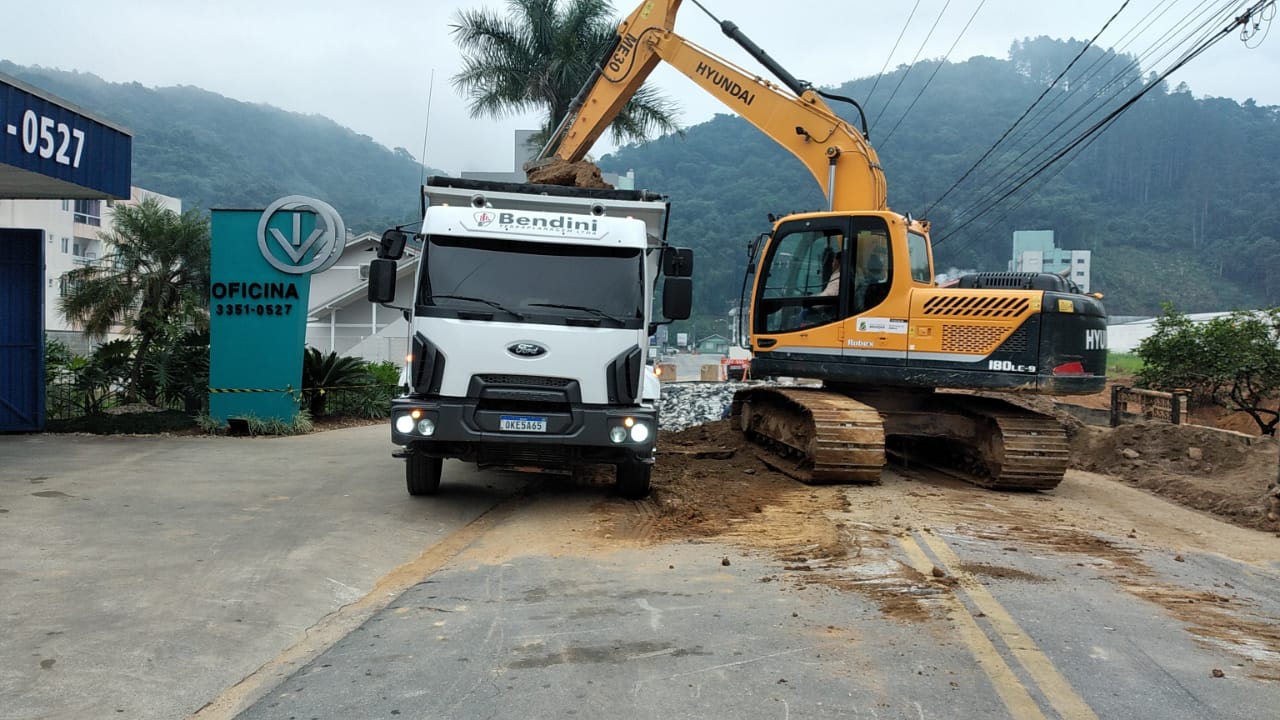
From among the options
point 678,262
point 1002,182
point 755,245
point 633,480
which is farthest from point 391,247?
point 1002,182

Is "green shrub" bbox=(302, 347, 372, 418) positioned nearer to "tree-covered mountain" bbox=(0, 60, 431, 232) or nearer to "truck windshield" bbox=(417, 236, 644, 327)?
"truck windshield" bbox=(417, 236, 644, 327)

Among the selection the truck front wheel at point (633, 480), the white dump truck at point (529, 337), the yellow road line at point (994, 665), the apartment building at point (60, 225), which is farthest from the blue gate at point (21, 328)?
the apartment building at point (60, 225)

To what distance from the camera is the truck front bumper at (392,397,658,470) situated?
29.2 feet

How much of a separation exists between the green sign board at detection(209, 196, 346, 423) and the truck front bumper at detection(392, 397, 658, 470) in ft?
23.7

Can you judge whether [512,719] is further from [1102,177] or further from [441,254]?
[1102,177]

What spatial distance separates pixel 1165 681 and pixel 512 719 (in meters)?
3.08

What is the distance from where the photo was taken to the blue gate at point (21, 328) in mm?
14609

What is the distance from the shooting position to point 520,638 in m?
5.42

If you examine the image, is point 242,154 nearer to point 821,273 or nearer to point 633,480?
point 821,273

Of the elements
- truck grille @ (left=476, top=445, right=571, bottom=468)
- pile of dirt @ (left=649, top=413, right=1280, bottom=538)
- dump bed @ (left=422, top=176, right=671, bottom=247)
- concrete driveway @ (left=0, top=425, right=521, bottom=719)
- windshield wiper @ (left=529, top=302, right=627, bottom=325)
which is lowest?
concrete driveway @ (left=0, top=425, right=521, bottom=719)

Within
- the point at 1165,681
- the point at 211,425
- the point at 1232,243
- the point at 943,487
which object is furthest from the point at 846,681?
the point at 1232,243

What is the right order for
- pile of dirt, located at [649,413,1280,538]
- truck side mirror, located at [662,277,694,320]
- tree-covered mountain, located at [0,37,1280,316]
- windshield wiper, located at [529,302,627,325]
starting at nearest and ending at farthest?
windshield wiper, located at [529,302,627,325] < pile of dirt, located at [649,413,1280,538] < truck side mirror, located at [662,277,694,320] < tree-covered mountain, located at [0,37,1280,316]

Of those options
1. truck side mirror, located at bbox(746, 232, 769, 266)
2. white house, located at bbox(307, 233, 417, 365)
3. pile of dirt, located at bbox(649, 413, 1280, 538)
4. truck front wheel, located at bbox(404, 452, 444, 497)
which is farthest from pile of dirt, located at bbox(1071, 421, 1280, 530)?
white house, located at bbox(307, 233, 417, 365)

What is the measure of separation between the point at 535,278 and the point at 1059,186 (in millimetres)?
83667
